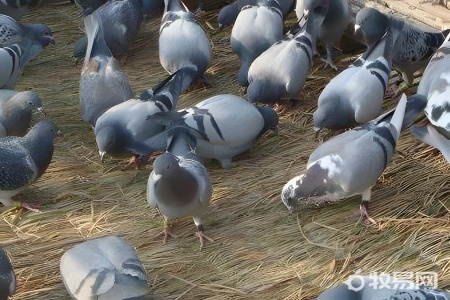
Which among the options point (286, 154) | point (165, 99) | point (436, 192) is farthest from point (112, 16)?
point (436, 192)

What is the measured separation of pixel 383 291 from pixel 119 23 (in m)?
4.35

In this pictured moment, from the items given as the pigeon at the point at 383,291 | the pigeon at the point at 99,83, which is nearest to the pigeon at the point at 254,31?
the pigeon at the point at 99,83

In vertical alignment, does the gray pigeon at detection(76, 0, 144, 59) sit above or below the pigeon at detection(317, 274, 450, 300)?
below

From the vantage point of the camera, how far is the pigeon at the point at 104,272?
410 cm

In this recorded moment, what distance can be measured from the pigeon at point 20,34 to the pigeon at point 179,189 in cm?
277

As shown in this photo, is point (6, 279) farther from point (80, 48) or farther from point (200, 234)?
point (80, 48)

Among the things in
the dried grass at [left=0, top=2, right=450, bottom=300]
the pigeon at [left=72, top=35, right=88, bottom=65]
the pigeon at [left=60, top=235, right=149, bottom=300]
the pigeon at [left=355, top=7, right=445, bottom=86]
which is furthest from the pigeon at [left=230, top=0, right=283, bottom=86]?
the pigeon at [left=60, top=235, right=149, bottom=300]

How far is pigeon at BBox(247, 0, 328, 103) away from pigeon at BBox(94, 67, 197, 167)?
2.55 ft

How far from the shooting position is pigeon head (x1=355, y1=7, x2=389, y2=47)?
6141 millimetres

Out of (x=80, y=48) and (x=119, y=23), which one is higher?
(x=119, y=23)

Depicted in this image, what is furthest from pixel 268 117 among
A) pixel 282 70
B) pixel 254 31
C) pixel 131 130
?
pixel 254 31

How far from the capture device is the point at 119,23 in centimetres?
731

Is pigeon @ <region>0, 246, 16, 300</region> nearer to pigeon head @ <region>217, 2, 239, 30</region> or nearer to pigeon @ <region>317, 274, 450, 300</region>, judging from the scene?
pigeon @ <region>317, 274, 450, 300</region>
